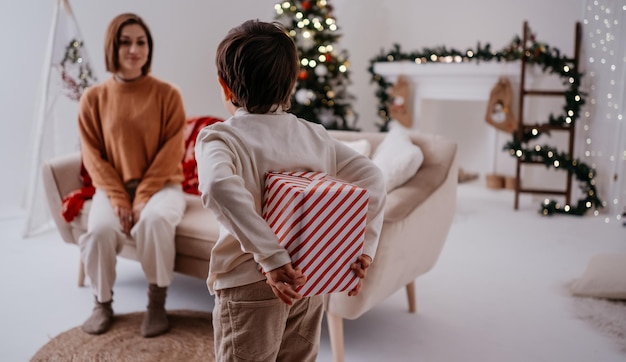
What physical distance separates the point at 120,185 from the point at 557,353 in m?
1.84

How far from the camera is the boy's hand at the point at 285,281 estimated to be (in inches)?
45.9

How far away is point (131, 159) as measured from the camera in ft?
8.48

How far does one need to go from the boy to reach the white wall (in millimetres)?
3275

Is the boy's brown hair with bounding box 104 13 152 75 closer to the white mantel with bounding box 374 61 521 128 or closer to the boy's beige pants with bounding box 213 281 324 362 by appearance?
the boy's beige pants with bounding box 213 281 324 362

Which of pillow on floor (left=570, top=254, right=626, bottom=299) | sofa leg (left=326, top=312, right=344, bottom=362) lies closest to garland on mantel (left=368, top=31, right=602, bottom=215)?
pillow on floor (left=570, top=254, right=626, bottom=299)

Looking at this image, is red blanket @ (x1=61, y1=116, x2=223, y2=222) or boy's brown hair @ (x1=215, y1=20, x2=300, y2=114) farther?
red blanket @ (x1=61, y1=116, x2=223, y2=222)

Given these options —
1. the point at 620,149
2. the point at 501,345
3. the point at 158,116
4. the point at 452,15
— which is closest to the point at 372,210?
the point at 501,345

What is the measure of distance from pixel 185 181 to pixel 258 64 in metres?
1.90

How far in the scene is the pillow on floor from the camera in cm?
281

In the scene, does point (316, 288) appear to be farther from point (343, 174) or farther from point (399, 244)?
point (399, 244)

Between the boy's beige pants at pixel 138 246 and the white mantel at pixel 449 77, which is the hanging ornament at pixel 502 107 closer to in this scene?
the white mantel at pixel 449 77

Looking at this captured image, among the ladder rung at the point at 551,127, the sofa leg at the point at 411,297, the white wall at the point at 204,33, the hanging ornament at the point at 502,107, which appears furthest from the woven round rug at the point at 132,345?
the hanging ornament at the point at 502,107

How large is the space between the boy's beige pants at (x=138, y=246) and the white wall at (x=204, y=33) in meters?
2.06

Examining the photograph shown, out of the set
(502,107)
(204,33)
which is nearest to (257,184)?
(204,33)
